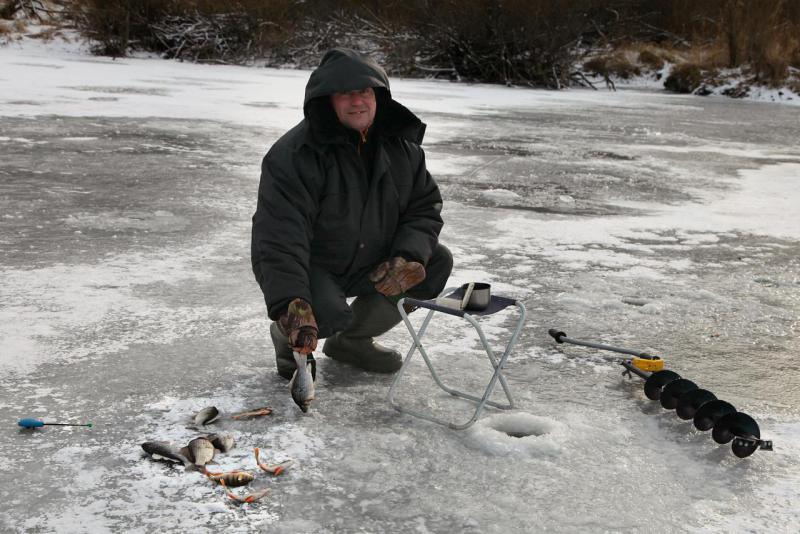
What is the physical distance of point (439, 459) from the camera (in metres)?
2.92

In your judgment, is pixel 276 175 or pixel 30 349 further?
pixel 30 349

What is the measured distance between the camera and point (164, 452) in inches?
112

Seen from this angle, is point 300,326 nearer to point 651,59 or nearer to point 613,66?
point 613,66

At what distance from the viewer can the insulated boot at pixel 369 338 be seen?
3695 millimetres

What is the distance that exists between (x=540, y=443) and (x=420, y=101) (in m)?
13.3

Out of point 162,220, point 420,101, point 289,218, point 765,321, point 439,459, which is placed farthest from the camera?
point 420,101

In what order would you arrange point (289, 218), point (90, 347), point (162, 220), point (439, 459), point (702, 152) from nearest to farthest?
1. point (439, 459)
2. point (289, 218)
3. point (90, 347)
4. point (162, 220)
5. point (702, 152)

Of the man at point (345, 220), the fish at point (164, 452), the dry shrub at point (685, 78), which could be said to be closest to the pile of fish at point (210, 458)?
the fish at point (164, 452)

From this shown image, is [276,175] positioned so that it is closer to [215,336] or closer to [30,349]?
[215,336]

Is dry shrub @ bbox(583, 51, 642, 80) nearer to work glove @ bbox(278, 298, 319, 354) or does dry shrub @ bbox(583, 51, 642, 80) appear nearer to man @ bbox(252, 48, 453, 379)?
man @ bbox(252, 48, 453, 379)

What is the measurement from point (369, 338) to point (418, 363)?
0.72ft

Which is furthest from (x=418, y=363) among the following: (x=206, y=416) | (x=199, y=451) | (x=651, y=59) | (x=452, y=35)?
(x=651, y=59)

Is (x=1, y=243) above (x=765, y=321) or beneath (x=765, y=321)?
beneath

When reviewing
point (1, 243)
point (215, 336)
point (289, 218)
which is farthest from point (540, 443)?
point (1, 243)
